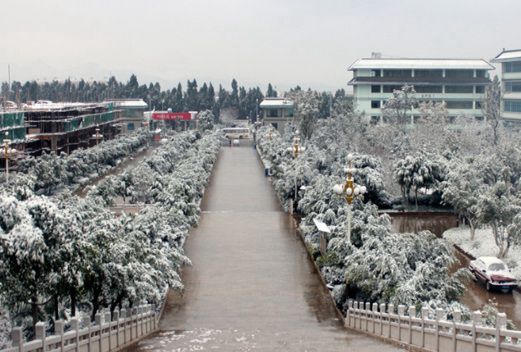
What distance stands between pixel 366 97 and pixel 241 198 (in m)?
43.0

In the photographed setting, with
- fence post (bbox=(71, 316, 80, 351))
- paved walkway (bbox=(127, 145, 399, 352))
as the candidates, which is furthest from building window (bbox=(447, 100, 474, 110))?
fence post (bbox=(71, 316, 80, 351))

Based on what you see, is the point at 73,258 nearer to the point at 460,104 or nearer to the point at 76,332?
the point at 76,332

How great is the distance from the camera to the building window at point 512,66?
80.4 metres

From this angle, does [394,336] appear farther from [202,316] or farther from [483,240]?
[483,240]

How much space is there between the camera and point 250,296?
980 inches

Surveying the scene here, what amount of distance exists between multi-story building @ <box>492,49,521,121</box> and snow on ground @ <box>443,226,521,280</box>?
4617 cm

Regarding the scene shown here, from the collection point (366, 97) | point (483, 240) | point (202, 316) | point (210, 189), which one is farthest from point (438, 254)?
point (366, 97)

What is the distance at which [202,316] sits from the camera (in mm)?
22422

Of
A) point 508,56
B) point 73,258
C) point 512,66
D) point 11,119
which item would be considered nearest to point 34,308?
point 73,258

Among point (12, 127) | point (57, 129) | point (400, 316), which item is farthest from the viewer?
point (57, 129)

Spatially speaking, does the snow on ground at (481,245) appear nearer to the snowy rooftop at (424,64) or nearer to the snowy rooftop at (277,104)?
the snowy rooftop at (424,64)

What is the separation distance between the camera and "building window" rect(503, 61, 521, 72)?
80438 millimetres

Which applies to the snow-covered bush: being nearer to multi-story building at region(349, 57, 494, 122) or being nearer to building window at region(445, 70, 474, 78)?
multi-story building at region(349, 57, 494, 122)

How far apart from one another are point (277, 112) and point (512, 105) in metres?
A: 43.3
